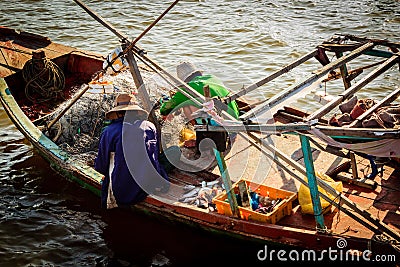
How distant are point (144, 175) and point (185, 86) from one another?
1.15 meters

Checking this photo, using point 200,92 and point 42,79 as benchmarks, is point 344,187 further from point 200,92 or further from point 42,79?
point 42,79

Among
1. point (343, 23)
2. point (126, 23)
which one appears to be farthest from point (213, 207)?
point (126, 23)

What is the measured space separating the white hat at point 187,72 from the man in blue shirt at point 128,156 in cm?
118

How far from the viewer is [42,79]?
9.24 m

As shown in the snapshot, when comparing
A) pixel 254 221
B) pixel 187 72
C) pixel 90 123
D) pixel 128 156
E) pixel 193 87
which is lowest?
pixel 254 221

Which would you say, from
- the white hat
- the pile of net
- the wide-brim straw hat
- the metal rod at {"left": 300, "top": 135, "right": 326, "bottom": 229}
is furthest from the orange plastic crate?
the white hat

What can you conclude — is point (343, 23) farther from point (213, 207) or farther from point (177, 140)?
point (213, 207)

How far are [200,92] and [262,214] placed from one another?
1987 mm

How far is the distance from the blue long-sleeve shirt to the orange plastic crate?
904mm

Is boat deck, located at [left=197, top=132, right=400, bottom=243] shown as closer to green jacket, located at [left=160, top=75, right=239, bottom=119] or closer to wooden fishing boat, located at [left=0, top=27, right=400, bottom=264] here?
wooden fishing boat, located at [left=0, top=27, right=400, bottom=264]

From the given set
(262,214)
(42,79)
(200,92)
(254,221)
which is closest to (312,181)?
(262,214)

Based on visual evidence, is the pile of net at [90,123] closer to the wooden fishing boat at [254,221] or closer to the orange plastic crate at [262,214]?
the wooden fishing boat at [254,221]

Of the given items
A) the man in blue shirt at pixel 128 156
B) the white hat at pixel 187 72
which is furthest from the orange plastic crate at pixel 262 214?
the white hat at pixel 187 72

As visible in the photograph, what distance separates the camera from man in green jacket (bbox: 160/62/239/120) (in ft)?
22.8
